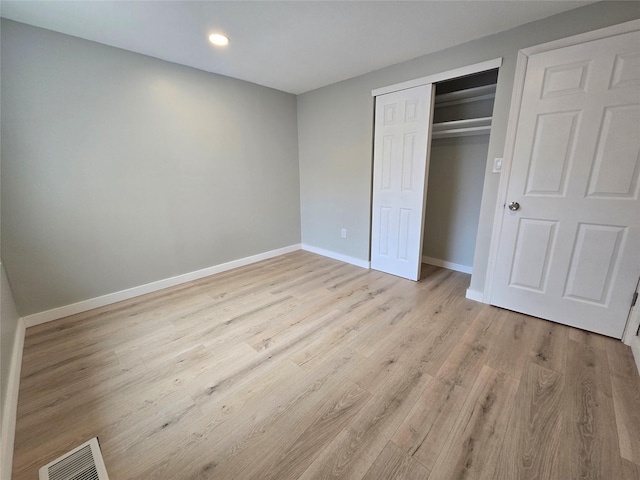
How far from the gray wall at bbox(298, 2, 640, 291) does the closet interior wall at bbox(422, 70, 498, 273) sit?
455 millimetres

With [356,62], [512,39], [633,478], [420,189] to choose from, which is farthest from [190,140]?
[633,478]

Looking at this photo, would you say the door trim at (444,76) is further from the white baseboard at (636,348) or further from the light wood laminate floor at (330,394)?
the white baseboard at (636,348)

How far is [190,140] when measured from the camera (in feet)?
9.40

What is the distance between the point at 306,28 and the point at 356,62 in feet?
2.71

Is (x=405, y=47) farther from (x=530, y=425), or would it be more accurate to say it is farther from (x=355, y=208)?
(x=530, y=425)

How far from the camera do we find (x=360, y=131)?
3.19 metres

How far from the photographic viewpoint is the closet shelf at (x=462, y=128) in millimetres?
2650

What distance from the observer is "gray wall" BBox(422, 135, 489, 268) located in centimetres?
301

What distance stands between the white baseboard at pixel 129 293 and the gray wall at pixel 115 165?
0.19 feet

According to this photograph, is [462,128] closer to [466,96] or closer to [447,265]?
[466,96]

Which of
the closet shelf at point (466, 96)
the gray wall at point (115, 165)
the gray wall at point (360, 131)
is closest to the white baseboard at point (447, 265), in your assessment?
the gray wall at point (360, 131)

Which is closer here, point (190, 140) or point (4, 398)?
point (4, 398)

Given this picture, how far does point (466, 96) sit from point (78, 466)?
13.4ft

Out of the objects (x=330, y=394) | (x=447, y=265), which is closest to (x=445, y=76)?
(x=447, y=265)
